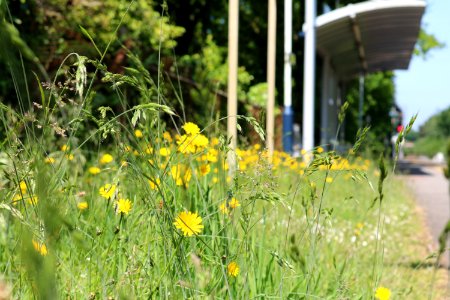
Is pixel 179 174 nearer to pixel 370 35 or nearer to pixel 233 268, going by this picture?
pixel 233 268

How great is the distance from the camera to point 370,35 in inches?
687

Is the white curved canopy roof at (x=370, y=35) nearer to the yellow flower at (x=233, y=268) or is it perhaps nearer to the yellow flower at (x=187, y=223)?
the yellow flower at (x=233, y=268)

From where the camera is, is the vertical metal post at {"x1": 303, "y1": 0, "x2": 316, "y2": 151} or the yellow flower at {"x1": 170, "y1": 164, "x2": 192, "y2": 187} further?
the vertical metal post at {"x1": 303, "y1": 0, "x2": 316, "y2": 151}

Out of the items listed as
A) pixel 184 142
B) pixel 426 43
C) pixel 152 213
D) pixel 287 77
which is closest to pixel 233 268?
pixel 152 213

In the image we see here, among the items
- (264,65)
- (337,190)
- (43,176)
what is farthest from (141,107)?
(264,65)

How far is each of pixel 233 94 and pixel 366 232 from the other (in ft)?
5.02

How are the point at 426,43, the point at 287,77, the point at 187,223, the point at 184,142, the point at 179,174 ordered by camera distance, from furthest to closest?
the point at 426,43
the point at 287,77
the point at 179,174
the point at 184,142
the point at 187,223

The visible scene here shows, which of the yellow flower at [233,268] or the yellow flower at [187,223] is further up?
the yellow flower at [187,223]

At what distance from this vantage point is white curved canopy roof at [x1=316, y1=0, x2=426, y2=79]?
45.2ft

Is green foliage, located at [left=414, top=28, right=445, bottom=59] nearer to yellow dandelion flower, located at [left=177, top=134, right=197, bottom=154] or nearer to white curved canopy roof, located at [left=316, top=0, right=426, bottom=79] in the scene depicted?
white curved canopy roof, located at [left=316, top=0, right=426, bottom=79]

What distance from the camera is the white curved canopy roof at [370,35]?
13766 millimetres

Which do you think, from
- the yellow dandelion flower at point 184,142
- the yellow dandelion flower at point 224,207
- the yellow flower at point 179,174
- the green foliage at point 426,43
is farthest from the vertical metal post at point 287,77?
the green foliage at point 426,43

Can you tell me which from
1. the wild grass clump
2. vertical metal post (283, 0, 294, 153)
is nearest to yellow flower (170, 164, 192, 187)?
the wild grass clump

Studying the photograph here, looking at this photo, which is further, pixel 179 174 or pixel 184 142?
pixel 179 174
